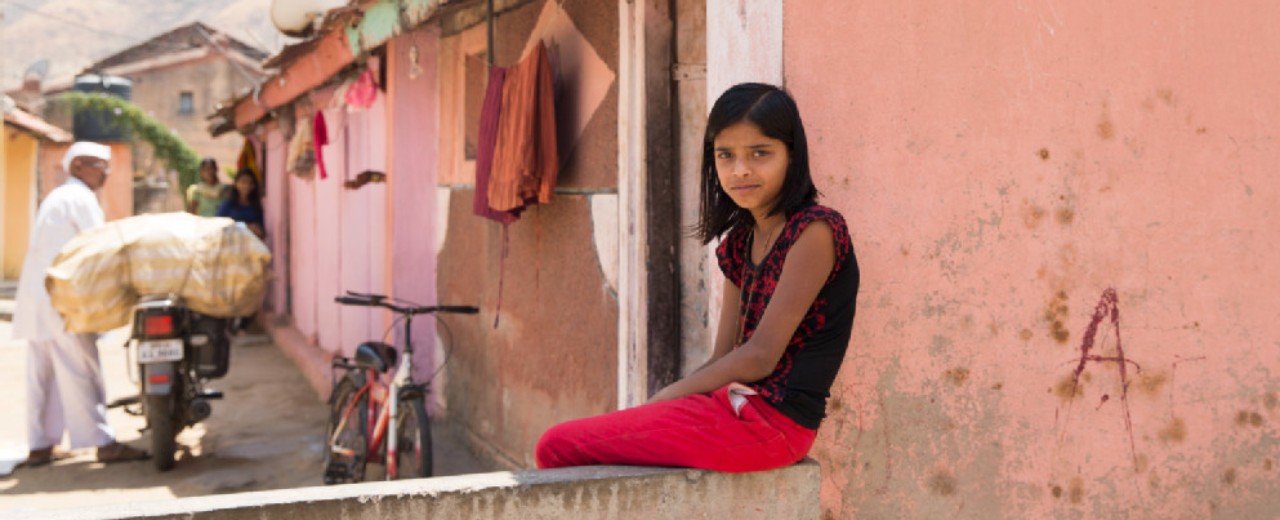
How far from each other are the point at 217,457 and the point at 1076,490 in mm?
4816

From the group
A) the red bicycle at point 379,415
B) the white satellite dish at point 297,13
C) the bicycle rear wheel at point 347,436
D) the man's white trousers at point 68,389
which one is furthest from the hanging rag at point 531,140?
the white satellite dish at point 297,13

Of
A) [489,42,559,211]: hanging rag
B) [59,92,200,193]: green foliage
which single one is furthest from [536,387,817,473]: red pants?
[59,92,200,193]: green foliage

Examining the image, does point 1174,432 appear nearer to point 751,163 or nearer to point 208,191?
point 751,163

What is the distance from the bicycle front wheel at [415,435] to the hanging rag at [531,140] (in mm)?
1037

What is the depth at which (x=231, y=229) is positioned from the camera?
6.00 m

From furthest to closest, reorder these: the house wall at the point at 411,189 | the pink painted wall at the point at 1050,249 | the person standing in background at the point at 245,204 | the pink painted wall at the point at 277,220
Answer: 1. the pink painted wall at the point at 277,220
2. the person standing in background at the point at 245,204
3. the house wall at the point at 411,189
4. the pink painted wall at the point at 1050,249

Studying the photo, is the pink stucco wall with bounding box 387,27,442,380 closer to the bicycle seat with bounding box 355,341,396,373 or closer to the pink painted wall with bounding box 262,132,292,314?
the bicycle seat with bounding box 355,341,396,373

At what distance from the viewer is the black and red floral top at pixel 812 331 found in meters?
2.40

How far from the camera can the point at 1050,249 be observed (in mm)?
2973

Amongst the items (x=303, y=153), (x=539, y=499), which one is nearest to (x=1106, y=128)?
(x=539, y=499)

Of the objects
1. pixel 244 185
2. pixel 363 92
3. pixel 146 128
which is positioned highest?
pixel 146 128

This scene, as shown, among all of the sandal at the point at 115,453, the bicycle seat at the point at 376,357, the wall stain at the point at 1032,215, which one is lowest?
the sandal at the point at 115,453

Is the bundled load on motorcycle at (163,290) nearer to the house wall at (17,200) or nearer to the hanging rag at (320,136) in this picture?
the hanging rag at (320,136)

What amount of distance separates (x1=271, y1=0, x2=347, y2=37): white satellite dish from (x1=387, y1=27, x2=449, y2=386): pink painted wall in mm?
1185
